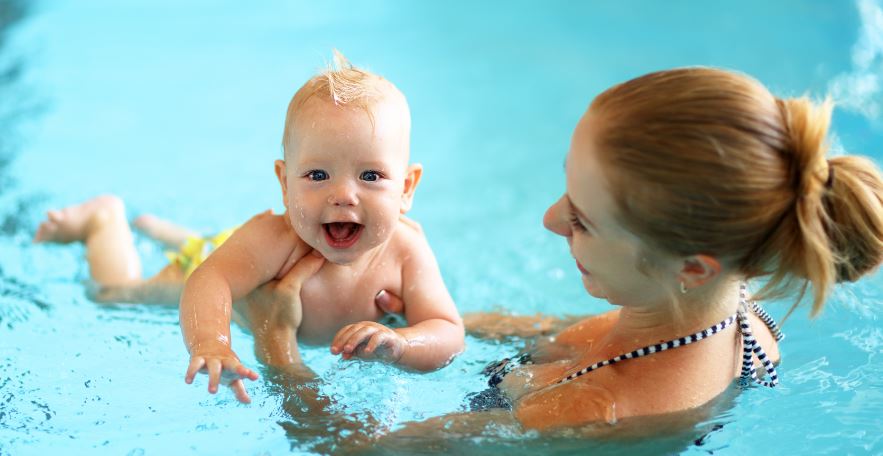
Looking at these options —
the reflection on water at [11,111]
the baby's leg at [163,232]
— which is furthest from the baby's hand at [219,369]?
the reflection on water at [11,111]

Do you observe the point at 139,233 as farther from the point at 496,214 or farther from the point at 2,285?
the point at 496,214

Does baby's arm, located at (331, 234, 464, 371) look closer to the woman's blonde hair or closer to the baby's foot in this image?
the woman's blonde hair

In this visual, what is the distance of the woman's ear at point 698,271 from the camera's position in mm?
1545

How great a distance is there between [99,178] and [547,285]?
6.02ft

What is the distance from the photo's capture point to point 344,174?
1.88 meters

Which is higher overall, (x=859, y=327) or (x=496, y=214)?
(x=496, y=214)

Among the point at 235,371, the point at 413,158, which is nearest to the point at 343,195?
the point at 235,371

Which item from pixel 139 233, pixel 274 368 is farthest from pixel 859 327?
pixel 139 233

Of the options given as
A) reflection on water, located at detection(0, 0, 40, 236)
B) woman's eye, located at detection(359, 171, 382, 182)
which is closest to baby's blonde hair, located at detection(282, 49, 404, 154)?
woman's eye, located at detection(359, 171, 382, 182)

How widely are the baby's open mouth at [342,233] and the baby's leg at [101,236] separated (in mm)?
928

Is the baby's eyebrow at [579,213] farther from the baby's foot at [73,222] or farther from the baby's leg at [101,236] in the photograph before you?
the baby's foot at [73,222]

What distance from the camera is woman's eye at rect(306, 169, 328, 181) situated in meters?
1.89

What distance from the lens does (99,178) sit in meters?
3.66

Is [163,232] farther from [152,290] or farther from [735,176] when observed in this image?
[735,176]
